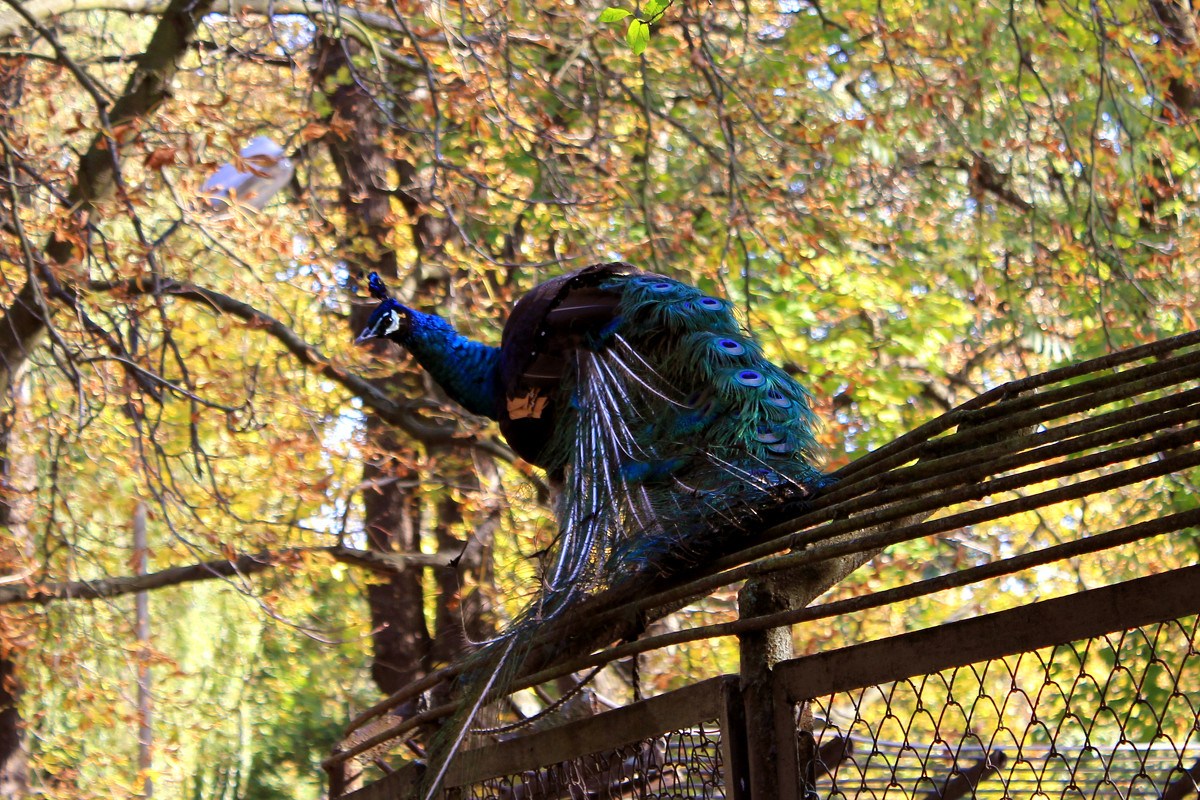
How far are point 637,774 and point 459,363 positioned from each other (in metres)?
2.69

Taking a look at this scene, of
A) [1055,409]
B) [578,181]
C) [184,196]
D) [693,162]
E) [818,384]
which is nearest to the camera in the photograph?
[1055,409]

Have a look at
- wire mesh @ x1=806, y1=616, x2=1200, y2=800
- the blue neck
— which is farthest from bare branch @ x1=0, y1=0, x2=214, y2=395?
wire mesh @ x1=806, y1=616, x2=1200, y2=800

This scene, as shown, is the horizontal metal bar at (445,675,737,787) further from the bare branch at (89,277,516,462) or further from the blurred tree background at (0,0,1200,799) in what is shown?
the bare branch at (89,277,516,462)

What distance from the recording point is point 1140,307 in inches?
249

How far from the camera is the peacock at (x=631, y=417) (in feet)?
8.57

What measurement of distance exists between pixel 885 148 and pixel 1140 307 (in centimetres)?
226

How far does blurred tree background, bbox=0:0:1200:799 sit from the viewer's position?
616 cm

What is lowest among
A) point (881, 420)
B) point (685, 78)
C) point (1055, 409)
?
point (1055, 409)

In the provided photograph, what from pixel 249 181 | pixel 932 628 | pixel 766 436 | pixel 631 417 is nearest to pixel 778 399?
pixel 766 436

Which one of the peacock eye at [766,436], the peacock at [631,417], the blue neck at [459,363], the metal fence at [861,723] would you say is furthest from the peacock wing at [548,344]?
the metal fence at [861,723]

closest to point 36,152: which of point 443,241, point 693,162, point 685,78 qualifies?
point 443,241

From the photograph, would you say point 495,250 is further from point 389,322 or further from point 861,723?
point 861,723

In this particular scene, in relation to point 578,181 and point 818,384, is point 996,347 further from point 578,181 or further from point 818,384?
point 578,181

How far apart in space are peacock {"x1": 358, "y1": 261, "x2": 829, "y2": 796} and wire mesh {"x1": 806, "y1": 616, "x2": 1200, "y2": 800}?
495mm
